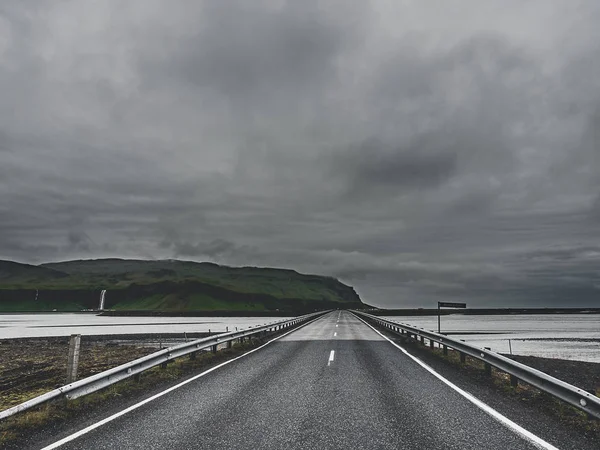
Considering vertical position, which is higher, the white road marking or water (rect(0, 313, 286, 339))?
the white road marking

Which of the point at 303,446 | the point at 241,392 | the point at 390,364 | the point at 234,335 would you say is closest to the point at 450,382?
the point at 390,364

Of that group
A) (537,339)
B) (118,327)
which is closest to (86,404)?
(537,339)

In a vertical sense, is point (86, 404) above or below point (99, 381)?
below

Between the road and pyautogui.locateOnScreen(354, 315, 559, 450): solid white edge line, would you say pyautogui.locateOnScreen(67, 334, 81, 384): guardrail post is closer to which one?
the road

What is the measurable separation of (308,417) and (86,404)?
4320 millimetres

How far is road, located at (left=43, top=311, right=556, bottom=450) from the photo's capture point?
589 cm

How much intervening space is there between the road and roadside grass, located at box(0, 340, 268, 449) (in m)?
0.79

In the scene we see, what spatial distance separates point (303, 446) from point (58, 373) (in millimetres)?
11599

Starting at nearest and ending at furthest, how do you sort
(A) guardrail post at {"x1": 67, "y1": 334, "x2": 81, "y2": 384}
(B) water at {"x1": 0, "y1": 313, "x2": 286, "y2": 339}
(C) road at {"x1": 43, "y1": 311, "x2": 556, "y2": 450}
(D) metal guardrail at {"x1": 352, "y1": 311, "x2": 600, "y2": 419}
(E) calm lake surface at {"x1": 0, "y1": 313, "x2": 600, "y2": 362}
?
(C) road at {"x1": 43, "y1": 311, "x2": 556, "y2": 450} < (D) metal guardrail at {"x1": 352, "y1": 311, "x2": 600, "y2": 419} < (A) guardrail post at {"x1": 67, "y1": 334, "x2": 81, "y2": 384} < (E) calm lake surface at {"x1": 0, "y1": 313, "x2": 600, "y2": 362} < (B) water at {"x1": 0, "y1": 313, "x2": 286, "y2": 339}

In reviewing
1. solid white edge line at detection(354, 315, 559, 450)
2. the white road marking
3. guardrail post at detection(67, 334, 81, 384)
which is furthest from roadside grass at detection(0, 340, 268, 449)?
solid white edge line at detection(354, 315, 559, 450)

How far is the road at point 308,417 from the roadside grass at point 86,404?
0.79 meters

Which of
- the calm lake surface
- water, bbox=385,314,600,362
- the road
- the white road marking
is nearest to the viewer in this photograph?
the road

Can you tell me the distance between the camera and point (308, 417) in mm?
7215

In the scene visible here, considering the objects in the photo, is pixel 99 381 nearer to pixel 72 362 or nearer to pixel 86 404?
pixel 86 404
